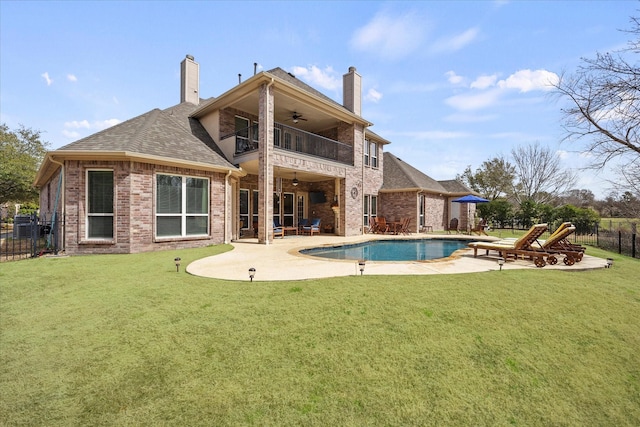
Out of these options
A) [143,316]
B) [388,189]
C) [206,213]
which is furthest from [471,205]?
[143,316]

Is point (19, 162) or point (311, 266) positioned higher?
point (19, 162)

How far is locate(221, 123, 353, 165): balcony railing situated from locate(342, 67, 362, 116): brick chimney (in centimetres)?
314

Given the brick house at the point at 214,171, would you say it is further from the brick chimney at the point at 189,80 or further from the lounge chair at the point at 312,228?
the lounge chair at the point at 312,228

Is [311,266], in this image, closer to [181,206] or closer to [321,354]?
[321,354]

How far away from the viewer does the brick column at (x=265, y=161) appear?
1164cm

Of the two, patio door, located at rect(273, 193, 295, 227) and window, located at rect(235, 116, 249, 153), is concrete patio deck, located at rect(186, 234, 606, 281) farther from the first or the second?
patio door, located at rect(273, 193, 295, 227)

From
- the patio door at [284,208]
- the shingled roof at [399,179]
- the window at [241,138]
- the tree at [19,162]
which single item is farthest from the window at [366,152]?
the tree at [19,162]

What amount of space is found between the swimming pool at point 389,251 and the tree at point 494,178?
27.2 meters

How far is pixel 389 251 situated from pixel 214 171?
8.26 meters

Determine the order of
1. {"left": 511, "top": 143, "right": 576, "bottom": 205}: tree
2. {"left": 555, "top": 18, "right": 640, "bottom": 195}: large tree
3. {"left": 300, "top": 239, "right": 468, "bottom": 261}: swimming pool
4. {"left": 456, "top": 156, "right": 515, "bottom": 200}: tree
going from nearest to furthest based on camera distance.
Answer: {"left": 555, "top": 18, "right": 640, "bottom": 195}: large tree
{"left": 300, "top": 239, "right": 468, "bottom": 261}: swimming pool
{"left": 511, "top": 143, "right": 576, "bottom": 205}: tree
{"left": 456, "top": 156, "right": 515, "bottom": 200}: tree

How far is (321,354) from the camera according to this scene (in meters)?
3.15

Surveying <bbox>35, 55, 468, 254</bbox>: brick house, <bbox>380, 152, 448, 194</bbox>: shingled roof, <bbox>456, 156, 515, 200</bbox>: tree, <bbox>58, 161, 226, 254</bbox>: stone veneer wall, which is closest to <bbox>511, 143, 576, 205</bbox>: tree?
<bbox>456, 156, 515, 200</bbox>: tree

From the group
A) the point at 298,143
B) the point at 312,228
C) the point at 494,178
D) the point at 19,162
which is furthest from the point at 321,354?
the point at 494,178

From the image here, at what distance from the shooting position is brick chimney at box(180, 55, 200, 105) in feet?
58.1
